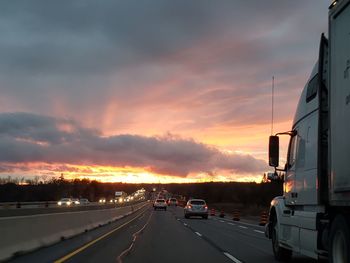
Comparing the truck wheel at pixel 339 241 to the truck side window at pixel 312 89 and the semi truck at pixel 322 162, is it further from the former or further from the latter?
the truck side window at pixel 312 89

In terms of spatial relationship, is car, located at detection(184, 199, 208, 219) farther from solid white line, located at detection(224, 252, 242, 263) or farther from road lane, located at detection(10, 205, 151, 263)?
solid white line, located at detection(224, 252, 242, 263)

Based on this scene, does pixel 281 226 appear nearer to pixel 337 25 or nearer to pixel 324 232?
pixel 324 232

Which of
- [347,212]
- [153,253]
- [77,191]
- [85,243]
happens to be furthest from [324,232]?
[77,191]

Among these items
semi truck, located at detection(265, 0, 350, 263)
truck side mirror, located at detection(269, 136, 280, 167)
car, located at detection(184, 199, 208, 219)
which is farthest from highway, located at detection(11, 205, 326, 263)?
car, located at detection(184, 199, 208, 219)

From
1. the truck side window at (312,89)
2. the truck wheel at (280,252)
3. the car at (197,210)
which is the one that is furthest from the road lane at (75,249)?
the car at (197,210)

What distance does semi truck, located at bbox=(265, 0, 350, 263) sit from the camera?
8102 millimetres

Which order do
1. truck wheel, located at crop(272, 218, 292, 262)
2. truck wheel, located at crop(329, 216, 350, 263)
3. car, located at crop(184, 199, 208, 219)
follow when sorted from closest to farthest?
truck wheel, located at crop(329, 216, 350, 263) < truck wheel, located at crop(272, 218, 292, 262) < car, located at crop(184, 199, 208, 219)

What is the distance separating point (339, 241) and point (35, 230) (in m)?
10.4

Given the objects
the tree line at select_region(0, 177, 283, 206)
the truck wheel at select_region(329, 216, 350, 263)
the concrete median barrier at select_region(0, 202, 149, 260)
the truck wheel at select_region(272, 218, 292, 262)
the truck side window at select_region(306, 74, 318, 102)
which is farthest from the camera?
the tree line at select_region(0, 177, 283, 206)

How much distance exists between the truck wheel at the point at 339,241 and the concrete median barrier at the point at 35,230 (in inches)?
312

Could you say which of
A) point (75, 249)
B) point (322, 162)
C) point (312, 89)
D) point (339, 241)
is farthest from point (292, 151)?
point (75, 249)

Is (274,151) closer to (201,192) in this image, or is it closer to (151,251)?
(151,251)

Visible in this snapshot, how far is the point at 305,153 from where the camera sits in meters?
11.1

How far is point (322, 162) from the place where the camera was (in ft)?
32.0
